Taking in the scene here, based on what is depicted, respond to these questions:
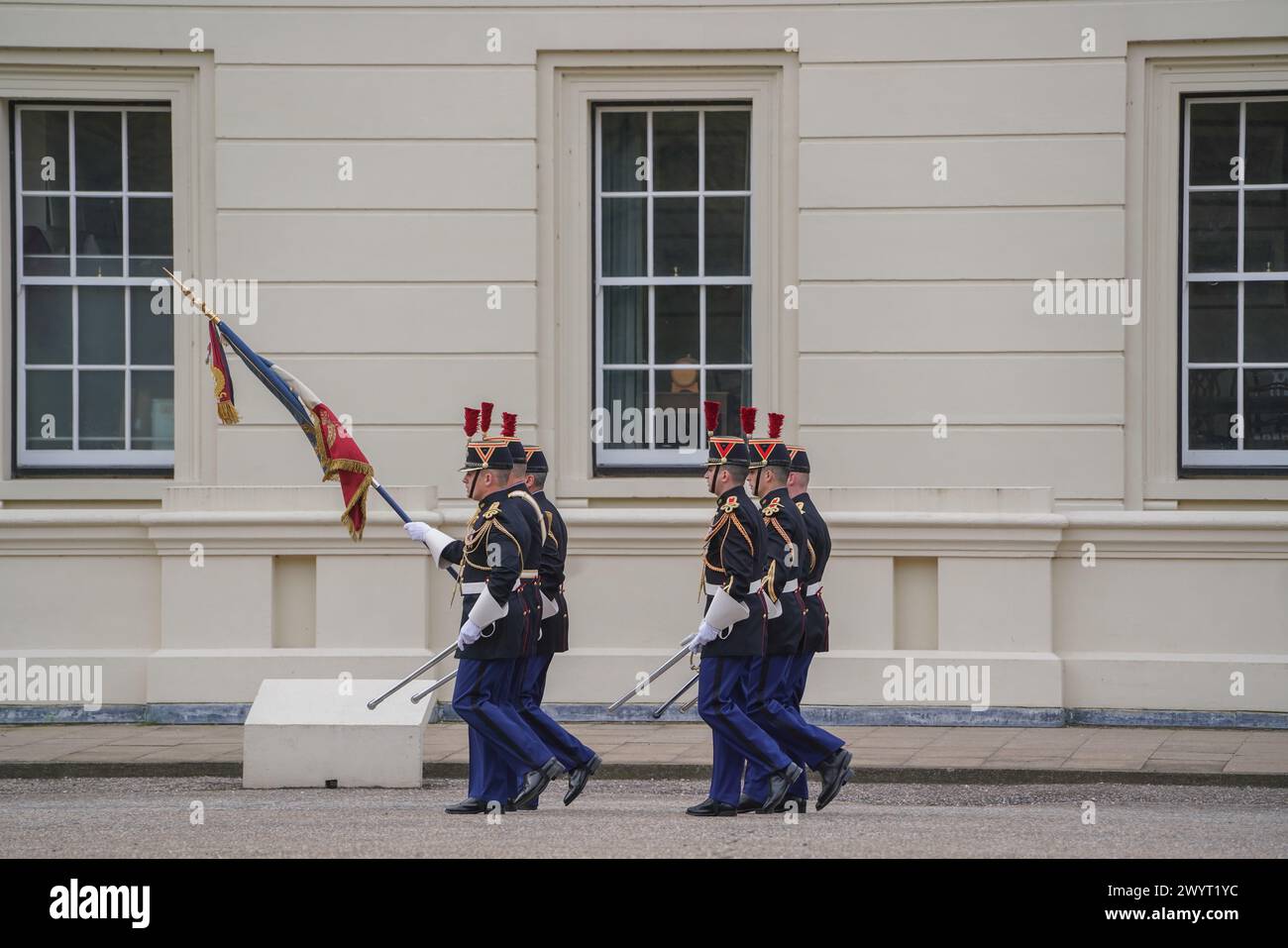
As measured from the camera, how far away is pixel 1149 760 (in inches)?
Result: 462

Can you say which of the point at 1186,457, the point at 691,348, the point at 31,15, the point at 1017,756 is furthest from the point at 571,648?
the point at 31,15

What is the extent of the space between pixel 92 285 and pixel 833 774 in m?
7.19

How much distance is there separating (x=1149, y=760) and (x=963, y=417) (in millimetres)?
3057

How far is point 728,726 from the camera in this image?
10.2 meters

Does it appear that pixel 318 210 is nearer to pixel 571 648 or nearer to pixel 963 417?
pixel 571 648

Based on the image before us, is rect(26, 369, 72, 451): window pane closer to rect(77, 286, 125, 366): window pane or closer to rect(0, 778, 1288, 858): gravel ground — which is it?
rect(77, 286, 125, 366): window pane

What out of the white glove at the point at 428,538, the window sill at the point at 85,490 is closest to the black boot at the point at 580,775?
the white glove at the point at 428,538

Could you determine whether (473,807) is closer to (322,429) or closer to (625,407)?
(322,429)

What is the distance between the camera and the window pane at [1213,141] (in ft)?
46.1

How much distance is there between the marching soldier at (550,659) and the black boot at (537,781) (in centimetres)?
25

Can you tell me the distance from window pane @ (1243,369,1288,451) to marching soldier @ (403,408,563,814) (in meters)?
6.28

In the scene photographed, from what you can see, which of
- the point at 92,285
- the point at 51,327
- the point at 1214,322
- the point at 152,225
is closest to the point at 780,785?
the point at 1214,322

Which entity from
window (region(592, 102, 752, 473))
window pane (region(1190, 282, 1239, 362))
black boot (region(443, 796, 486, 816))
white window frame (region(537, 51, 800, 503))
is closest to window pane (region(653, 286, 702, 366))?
window (region(592, 102, 752, 473))

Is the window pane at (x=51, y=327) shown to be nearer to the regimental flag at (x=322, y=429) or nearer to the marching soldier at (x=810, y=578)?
the regimental flag at (x=322, y=429)
